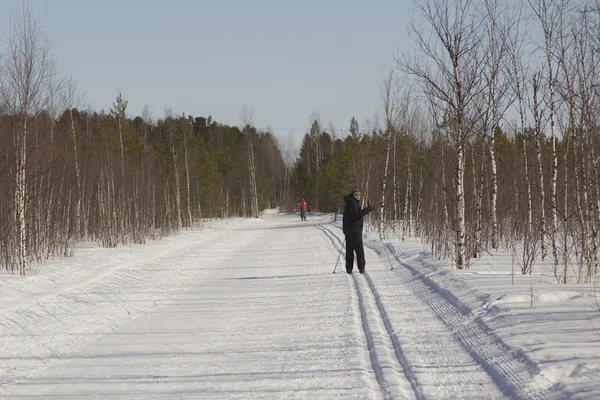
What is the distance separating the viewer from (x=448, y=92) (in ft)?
44.5

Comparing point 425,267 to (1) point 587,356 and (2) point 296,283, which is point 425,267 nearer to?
(2) point 296,283

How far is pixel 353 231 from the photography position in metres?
13.7

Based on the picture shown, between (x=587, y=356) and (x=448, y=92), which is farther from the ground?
(x=448, y=92)

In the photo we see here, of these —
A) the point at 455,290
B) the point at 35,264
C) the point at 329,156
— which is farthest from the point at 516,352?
the point at 329,156

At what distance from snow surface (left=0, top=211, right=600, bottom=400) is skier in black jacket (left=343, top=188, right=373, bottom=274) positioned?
1.69 feet

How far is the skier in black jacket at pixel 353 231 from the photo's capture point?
13.6 metres

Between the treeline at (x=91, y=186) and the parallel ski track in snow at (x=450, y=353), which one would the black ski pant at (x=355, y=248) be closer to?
the parallel ski track in snow at (x=450, y=353)

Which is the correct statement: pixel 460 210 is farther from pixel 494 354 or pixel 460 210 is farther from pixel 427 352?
pixel 494 354

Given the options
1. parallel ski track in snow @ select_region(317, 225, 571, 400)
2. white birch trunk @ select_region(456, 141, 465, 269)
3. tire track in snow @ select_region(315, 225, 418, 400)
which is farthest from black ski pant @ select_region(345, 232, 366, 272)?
tire track in snow @ select_region(315, 225, 418, 400)

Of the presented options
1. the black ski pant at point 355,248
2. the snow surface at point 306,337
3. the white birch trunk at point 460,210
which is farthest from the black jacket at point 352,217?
the white birch trunk at point 460,210

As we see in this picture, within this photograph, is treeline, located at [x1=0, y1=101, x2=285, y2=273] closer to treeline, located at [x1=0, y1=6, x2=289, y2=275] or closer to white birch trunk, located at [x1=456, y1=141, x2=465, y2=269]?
treeline, located at [x1=0, y1=6, x2=289, y2=275]

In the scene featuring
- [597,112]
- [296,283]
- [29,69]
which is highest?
[29,69]

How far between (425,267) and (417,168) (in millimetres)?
29905

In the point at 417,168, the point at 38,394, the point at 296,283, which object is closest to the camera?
the point at 38,394
